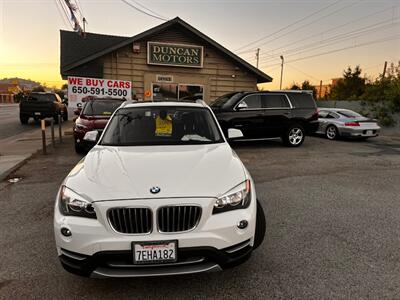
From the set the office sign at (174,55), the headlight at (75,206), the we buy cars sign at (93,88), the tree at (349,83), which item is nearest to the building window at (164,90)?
the office sign at (174,55)

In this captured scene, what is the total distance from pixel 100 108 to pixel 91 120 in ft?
3.26

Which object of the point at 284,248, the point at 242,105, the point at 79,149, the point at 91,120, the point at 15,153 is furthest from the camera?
the point at 242,105

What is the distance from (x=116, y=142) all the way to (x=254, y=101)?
7395 mm

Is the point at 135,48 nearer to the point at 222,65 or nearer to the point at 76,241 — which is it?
the point at 222,65

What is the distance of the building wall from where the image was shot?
47.7ft

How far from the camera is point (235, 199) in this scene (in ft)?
8.98

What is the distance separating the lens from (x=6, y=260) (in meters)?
3.36

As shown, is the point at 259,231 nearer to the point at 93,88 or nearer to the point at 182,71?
the point at 93,88

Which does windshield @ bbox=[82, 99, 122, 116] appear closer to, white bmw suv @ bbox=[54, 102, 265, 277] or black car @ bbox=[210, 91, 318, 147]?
black car @ bbox=[210, 91, 318, 147]

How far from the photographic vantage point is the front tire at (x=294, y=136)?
10968 mm

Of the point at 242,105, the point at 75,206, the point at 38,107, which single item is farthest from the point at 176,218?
the point at 38,107

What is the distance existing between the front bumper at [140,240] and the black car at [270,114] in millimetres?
7737

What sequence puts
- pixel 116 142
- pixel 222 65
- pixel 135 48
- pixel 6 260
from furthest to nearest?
pixel 222 65
pixel 135 48
pixel 116 142
pixel 6 260

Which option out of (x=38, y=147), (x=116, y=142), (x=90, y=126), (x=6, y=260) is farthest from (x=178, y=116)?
(x=38, y=147)
